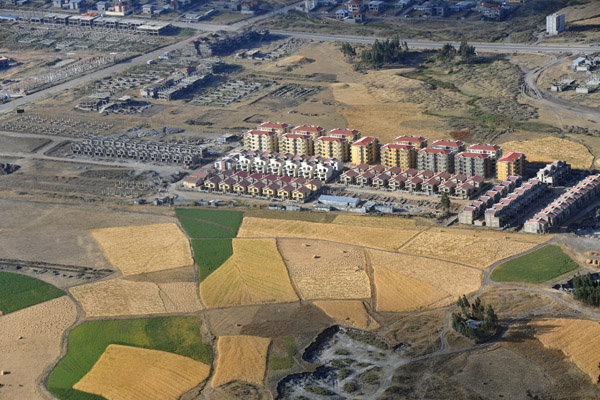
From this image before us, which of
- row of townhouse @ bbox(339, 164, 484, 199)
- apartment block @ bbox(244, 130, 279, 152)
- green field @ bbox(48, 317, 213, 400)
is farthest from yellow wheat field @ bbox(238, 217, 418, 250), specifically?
apartment block @ bbox(244, 130, 279, 152)

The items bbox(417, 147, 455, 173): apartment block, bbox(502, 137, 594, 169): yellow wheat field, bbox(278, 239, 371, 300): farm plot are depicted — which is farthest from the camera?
bbox(502, 137, 594, 169): yellow wheat field

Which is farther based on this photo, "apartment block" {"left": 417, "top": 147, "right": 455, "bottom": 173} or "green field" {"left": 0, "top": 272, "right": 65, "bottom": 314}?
"apartment block" {"left": 417, "top": 147, "right": 455, "bottom": 173}

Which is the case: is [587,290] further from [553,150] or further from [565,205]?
[553,150]

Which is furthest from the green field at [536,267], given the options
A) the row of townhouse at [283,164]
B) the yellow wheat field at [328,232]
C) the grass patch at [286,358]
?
the row of townhouse at [283,164]

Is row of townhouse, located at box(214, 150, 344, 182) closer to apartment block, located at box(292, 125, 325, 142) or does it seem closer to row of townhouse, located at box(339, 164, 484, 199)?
row of townhouse, located at box(339, 164, 484, 199)

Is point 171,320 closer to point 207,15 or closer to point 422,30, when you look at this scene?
point 422,30

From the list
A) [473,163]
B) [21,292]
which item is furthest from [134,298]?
[473,163]
